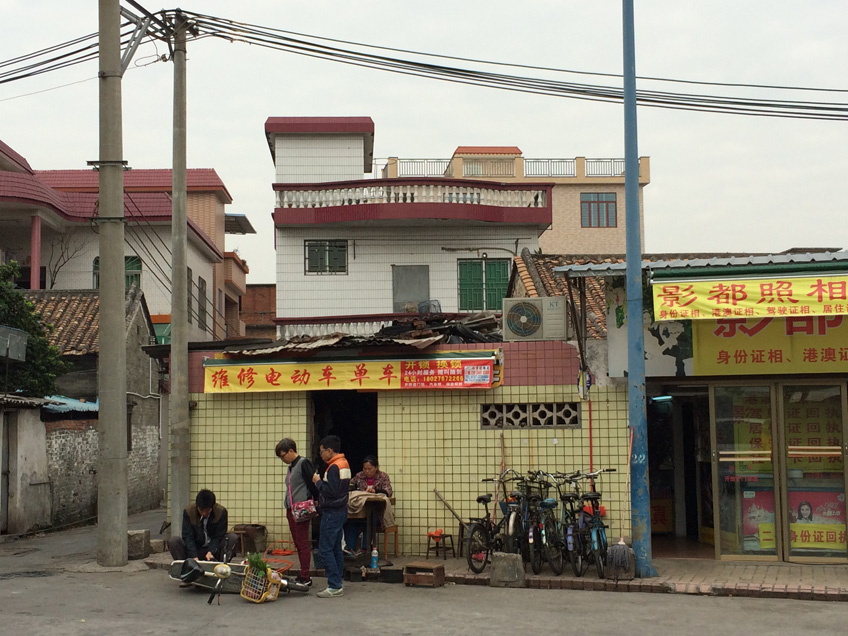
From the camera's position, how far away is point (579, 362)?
12570mm

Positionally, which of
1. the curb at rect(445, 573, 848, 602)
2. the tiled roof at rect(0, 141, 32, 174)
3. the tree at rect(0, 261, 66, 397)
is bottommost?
the curb at rect(445, 573, 848, 602)

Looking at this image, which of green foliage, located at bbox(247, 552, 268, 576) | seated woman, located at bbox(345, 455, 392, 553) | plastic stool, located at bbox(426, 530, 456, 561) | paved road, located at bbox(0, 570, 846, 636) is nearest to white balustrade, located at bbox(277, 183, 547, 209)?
seated woman, located at bbox(345, 455, 392, 553)

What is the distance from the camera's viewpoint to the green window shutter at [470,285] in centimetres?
2541

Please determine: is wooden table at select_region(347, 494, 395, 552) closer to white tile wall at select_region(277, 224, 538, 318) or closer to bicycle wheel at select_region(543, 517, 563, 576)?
bicycle wheel at select_region(543, 517, 563, 576)

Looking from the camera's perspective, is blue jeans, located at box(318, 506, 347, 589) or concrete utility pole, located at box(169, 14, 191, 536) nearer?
blue jeans, located at box(318, 506, 347, 589)

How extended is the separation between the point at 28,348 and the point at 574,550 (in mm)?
12715

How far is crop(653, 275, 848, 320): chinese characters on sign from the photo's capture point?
10.6m

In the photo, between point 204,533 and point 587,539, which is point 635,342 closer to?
point 587,539

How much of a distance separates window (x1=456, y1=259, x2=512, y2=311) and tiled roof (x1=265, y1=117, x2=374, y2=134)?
17.5ft

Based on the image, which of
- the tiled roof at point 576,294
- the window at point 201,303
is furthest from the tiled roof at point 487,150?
the tiled roof at point 576,294

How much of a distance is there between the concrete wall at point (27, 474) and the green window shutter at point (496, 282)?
1210 cm

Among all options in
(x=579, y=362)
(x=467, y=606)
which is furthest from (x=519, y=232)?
(x=467, y=606)

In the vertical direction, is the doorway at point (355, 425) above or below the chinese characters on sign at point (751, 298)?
below

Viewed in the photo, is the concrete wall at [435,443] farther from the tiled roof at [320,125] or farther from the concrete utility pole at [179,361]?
the tiled roof at [320,125]
